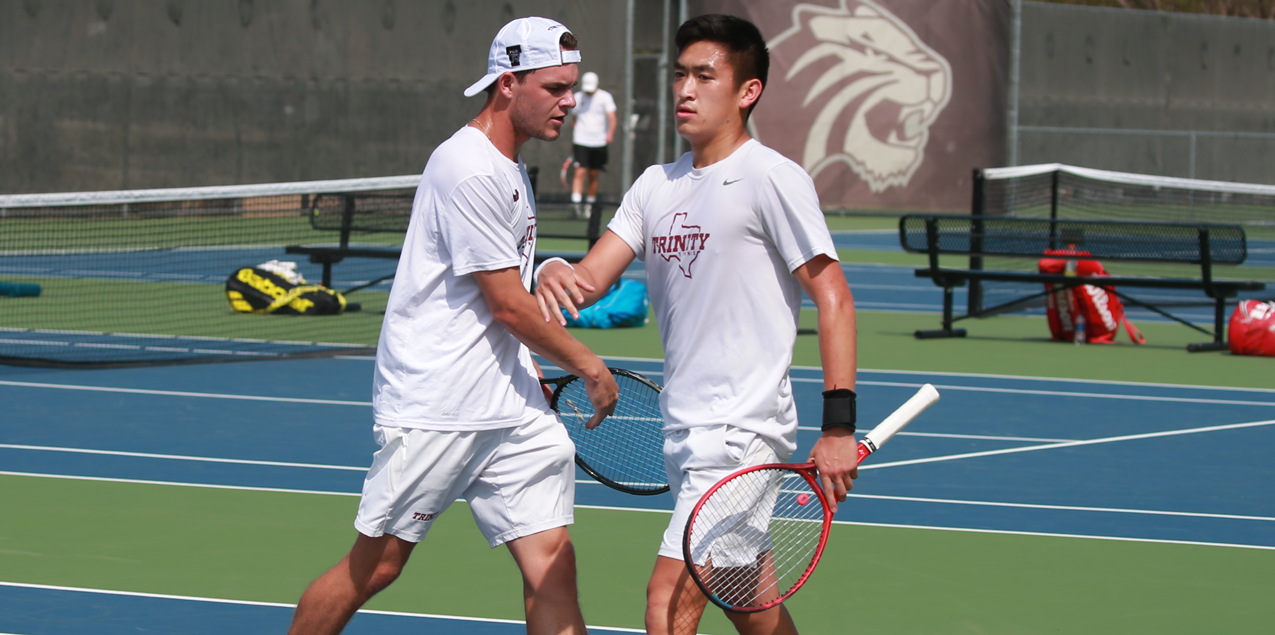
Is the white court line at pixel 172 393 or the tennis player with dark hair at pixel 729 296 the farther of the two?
the white court line at pixel 172 393

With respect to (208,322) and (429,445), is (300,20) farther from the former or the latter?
(429,445)

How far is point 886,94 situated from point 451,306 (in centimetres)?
2500

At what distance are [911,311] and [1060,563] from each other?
399 inches

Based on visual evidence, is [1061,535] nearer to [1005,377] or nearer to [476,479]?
[476,479]

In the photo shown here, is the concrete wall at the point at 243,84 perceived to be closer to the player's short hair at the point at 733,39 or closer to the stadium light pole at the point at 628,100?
the stadium light pole at the point at 628,100

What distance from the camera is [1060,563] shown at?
19.6 feet

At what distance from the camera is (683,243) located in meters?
3.92

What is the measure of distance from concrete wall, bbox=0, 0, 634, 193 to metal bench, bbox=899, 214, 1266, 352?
507 inches

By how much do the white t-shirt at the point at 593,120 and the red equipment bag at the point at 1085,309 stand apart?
11780 mm

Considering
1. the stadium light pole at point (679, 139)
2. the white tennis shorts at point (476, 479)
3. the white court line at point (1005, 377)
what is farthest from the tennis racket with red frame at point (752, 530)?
the stadium light pole at point (679, 139)

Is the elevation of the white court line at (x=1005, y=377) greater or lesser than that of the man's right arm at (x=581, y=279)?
lesser

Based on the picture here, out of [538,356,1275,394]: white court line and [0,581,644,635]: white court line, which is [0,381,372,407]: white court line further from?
[0,581,644,635]: white court line

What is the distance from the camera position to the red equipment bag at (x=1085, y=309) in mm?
13336

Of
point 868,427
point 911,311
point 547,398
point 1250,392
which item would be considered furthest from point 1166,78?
point 547,398
